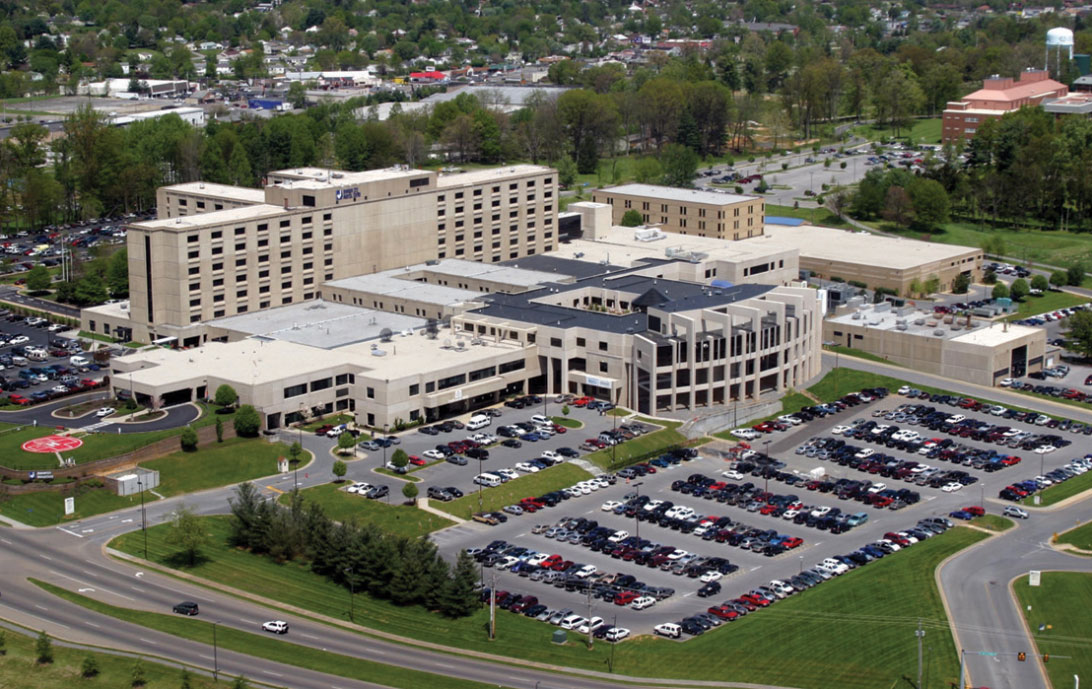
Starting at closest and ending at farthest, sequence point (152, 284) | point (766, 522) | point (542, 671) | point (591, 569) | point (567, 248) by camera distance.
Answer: point (542, 671)
point (591, 569)
point (766, 522)
point (152, 284)
point (567, 248)

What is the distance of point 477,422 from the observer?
12388 centimetres

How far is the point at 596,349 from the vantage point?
427 feet

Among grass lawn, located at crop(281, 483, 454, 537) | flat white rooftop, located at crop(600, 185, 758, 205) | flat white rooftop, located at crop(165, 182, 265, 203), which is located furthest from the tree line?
flat white rooftop, located at crop(600, 185, 758, 205)

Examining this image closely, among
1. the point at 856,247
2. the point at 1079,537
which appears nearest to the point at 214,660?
the point at 1079,537

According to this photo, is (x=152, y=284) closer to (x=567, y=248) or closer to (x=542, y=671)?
(x=567, y=248)

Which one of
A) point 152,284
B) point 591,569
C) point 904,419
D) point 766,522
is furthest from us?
point 152,284

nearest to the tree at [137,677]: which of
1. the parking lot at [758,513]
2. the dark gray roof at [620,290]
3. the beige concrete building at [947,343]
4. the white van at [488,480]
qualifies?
the parking lot at [758,513]

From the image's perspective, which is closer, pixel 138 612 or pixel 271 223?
pixel 138 612

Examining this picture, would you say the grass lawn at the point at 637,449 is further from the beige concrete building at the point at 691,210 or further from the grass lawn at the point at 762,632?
the beige concrete building at the point at 691,210

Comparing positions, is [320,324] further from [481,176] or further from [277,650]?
[277,650]

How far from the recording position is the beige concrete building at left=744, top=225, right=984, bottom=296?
16800 cm

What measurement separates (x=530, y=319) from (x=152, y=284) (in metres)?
33.3

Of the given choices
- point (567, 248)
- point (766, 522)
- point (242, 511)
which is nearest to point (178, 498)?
point (242, 511)

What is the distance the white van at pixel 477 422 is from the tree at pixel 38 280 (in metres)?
59.8
